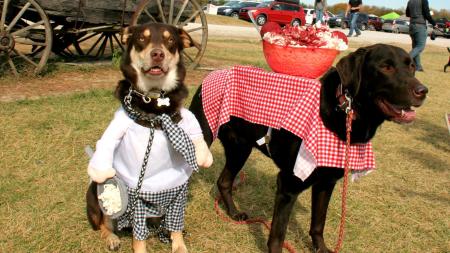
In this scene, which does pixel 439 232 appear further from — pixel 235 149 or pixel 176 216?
pixel 176 216

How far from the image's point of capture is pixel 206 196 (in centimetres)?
377

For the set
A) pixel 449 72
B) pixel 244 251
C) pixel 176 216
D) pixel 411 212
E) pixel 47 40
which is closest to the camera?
pixel 176 216

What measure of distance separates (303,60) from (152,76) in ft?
3.36

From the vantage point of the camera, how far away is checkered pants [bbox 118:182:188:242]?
267cm

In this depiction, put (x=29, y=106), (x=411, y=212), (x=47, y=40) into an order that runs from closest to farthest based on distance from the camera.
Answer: (x=411, y=212) → (x=29, y=106) → (x=47, y=40)

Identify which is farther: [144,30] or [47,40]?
[47,40]

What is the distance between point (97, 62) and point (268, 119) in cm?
648

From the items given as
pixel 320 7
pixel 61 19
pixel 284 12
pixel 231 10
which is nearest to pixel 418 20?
pixel 320 7

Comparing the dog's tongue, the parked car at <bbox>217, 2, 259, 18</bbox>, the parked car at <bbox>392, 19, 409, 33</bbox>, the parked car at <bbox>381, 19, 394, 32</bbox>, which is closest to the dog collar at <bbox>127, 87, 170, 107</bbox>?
the dog's tongue

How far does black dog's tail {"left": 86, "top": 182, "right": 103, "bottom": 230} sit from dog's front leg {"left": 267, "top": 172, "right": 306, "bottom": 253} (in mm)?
1170

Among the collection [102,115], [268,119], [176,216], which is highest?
[268,119]

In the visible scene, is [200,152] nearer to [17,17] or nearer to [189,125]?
[189,125]

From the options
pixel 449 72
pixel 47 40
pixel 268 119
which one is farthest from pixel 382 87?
pixel 449 72

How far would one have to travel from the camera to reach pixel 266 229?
11.0 ft
